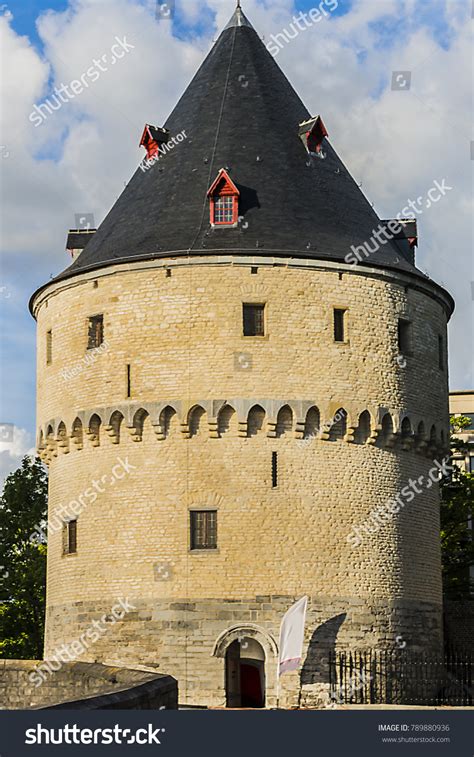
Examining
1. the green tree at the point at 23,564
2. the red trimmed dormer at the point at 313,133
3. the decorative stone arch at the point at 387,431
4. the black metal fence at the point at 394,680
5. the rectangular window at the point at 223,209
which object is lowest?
the black metal fence at the point at 394,680

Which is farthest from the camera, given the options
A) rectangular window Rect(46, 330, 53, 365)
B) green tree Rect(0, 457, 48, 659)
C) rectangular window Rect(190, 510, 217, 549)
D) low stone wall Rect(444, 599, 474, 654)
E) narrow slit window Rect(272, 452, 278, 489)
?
green tree Rect(0, 457, 48, 659)

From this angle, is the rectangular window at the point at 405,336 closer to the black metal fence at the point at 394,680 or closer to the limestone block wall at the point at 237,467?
the limestone block wall at the point at 237,467

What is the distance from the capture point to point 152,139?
3988cm

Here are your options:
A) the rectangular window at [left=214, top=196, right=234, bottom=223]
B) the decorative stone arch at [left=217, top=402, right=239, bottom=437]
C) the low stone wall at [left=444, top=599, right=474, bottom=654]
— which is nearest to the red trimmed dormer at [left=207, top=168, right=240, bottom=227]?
the rectangular window at [left=214, top=196, right=234, bottom=223]

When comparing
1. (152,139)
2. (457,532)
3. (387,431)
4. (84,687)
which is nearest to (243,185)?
(152,139)

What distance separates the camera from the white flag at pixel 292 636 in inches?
1314

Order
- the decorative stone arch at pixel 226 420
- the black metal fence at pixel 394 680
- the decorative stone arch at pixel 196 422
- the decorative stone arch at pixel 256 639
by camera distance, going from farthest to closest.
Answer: the decorative stone arch at pixel 196 422, the decorative stone arch at pixel 226 420, the black metal fence at pixel 394 680, the decorative stone arch at pixel 256 639

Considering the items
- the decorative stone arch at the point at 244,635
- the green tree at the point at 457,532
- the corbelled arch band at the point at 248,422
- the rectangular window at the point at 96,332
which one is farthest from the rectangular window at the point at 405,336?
the green tree at the point at 457,532

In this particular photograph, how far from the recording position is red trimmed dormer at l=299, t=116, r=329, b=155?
3944cm

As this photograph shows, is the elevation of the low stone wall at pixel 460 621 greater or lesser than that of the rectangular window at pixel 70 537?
lesser

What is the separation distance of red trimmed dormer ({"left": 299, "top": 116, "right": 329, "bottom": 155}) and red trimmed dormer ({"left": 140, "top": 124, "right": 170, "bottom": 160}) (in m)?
3.85

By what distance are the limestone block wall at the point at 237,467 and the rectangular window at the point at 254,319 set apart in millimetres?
270

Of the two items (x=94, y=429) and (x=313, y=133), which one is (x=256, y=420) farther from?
(x=313, y=133)

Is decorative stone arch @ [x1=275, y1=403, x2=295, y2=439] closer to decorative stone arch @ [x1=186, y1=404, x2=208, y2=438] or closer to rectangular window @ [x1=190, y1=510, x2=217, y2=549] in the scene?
decorative stone arch @ [x1=186, y1=404, x2=208, y2=438]
